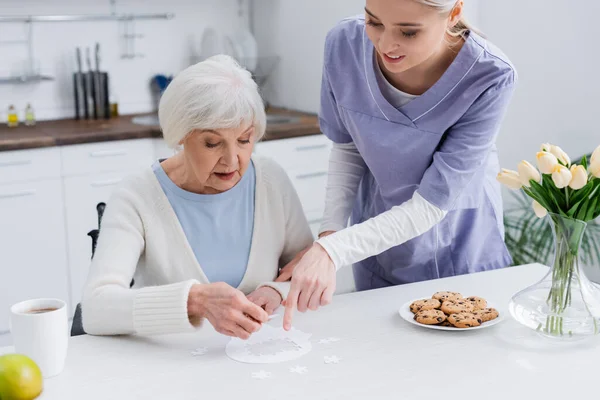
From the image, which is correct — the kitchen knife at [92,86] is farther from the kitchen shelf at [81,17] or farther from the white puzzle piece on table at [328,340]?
the white puzzle piece on table at [328,340]

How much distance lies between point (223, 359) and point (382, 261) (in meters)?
0.65

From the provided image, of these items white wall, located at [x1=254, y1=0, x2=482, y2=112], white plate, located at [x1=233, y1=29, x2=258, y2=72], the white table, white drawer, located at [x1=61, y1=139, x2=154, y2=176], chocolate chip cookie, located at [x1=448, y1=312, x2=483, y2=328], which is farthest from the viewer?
white plate, located at [x1=233, y1=29, x2=258, y2=72]

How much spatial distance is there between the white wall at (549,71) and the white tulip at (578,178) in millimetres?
1709

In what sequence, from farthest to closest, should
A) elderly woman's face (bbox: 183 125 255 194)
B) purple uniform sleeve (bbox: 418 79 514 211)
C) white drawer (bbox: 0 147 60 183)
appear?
1. white drawer (bbox: 0 147 60 183)
2. elderly woman's face (bbox: 183 125 255 194)
3. purple uniform sleeve (bbox: 418 79 514 211)

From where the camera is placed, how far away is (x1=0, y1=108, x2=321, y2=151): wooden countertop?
310cm

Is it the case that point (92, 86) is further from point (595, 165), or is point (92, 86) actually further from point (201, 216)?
point (595, 165)

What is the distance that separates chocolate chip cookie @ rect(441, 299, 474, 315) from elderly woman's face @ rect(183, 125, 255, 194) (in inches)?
22.2

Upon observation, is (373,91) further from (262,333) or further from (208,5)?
(208,5)

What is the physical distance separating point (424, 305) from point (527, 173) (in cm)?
34

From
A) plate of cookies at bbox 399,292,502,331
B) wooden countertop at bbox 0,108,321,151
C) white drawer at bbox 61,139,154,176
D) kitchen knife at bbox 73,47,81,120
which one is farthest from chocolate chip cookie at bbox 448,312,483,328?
kitchen knife at bbox 73,47,81,120

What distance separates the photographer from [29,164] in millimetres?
3098

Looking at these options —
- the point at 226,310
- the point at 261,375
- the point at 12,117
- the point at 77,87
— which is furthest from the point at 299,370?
the point at 77,87

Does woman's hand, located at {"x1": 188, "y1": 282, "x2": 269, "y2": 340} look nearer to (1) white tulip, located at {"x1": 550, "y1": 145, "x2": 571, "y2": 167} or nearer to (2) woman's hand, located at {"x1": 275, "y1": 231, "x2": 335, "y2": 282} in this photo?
(2) woman's hand, located at {"x1": 275, "y1": 231, "x2": 335, "y2": 282}

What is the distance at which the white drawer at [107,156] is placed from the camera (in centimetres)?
318
